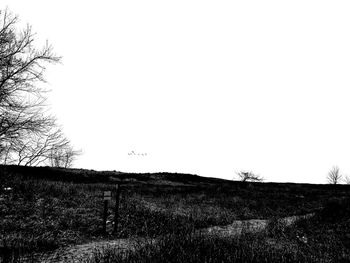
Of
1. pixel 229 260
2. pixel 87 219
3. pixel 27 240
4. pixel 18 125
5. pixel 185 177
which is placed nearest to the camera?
pixel 229 260

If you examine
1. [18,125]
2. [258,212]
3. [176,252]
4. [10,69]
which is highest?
[10,69]

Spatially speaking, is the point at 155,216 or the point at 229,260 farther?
the point at 155,216

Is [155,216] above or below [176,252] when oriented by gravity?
below

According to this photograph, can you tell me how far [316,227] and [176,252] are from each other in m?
8.20

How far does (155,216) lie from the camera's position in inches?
441

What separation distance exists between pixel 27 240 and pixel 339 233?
904 centimetres

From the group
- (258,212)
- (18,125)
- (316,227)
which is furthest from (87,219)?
(258,212)

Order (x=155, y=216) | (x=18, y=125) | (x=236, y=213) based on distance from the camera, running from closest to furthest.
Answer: (x=155, y=216)
(x=18, y=125)
(x=236, y=213)

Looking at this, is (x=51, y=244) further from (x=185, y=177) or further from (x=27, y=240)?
(x=185, y=177)

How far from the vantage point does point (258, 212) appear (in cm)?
1636

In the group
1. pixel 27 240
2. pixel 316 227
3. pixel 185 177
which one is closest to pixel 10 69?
pixel 27 240

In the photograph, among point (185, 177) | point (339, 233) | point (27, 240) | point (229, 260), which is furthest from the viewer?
point (185, 177)

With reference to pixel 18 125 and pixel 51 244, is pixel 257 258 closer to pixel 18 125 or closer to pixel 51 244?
pixel 51 244

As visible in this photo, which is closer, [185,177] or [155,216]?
[155,216]
